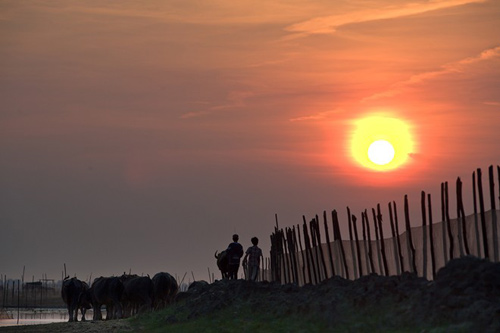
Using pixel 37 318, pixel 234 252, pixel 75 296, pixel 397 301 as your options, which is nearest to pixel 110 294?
pixel 75 296

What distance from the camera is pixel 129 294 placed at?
4881 cm

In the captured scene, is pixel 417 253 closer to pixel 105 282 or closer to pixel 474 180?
pixel 474 180

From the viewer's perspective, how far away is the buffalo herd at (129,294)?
48562mm

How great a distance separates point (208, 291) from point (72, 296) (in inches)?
884

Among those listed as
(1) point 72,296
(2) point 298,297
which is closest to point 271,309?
(2) point 298,297

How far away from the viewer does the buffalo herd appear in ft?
159

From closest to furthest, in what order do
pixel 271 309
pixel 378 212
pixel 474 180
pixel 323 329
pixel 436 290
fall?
pixel 436 290, pixel 323 329, pixel 474 180, pixel 271 309, pixel 378 212

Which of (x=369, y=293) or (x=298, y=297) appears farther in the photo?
(x=298, y=297)

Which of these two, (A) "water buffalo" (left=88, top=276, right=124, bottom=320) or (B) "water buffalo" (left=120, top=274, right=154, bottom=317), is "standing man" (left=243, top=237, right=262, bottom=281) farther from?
(A) "water buffalo" (left=88, top=276, right=124, bottom=320)

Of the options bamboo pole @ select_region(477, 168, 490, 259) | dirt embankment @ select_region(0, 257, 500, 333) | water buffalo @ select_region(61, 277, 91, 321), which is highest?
water buffalo @ select_region(61, 277, 91, 321)

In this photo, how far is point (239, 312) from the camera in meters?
28.9

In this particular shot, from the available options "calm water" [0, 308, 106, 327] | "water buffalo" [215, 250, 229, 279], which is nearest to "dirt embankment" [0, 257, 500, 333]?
"water buffalo" [215, 250, 229, 279]

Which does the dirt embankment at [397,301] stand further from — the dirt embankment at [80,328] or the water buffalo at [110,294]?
the water buffalo at [110,294]

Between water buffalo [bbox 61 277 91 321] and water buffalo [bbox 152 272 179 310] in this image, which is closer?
water buffalo [bbox 152 272 179 310]
